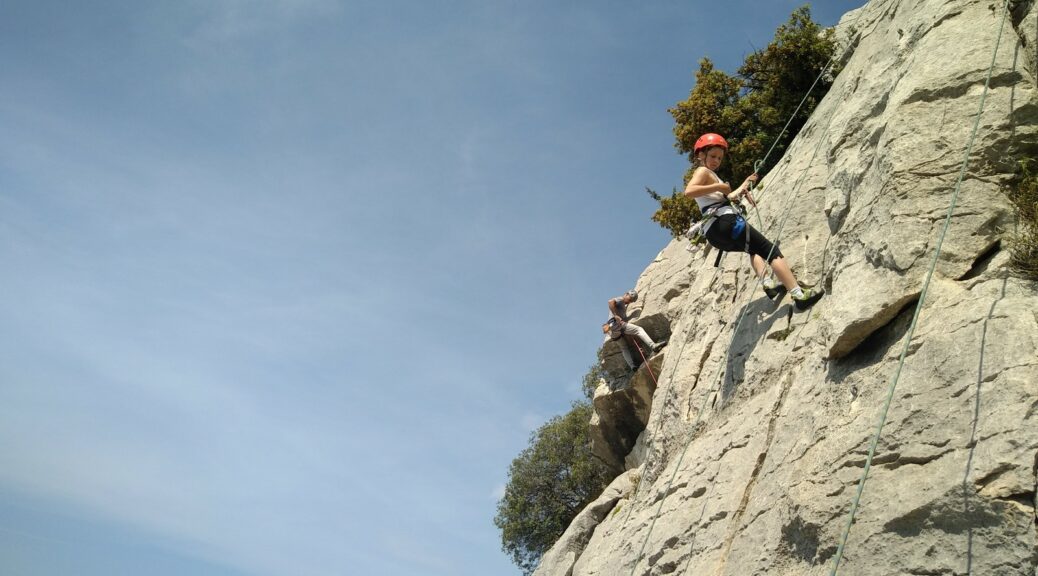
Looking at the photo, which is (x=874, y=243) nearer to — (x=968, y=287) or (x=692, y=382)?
(x=968, y=287)

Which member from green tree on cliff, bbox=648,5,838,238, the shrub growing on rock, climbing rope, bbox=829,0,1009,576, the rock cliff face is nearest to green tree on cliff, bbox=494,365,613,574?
the shrub growing on rock

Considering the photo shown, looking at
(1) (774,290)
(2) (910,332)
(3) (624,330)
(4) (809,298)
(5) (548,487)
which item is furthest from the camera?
(5) (548,487)

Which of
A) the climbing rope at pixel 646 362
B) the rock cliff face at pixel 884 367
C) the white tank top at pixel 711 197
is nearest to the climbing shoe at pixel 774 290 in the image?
the rock cliff face at pixel 884 367

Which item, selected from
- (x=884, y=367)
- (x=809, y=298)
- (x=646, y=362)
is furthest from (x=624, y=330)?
(x=884, y=367)

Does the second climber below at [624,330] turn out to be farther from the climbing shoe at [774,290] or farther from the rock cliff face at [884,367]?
the climbing shoe at [774,290]

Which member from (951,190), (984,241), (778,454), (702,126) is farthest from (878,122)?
(702,126)

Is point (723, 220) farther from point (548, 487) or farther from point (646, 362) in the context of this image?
point (548, 487)

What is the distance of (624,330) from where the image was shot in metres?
16.2

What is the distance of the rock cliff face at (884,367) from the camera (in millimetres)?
5137

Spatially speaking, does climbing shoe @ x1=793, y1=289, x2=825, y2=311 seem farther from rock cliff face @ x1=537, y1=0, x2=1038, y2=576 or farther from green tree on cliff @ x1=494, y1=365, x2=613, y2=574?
green tree on cliff @ x1=494, y1=365, x2=613, y2=574

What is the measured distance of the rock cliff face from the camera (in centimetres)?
514

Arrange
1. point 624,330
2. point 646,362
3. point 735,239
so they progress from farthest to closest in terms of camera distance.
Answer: point 624,330, point 646,362, point 735,239

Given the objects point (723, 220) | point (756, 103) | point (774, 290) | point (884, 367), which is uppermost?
point (756, 103)

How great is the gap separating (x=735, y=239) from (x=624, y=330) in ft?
21.8
